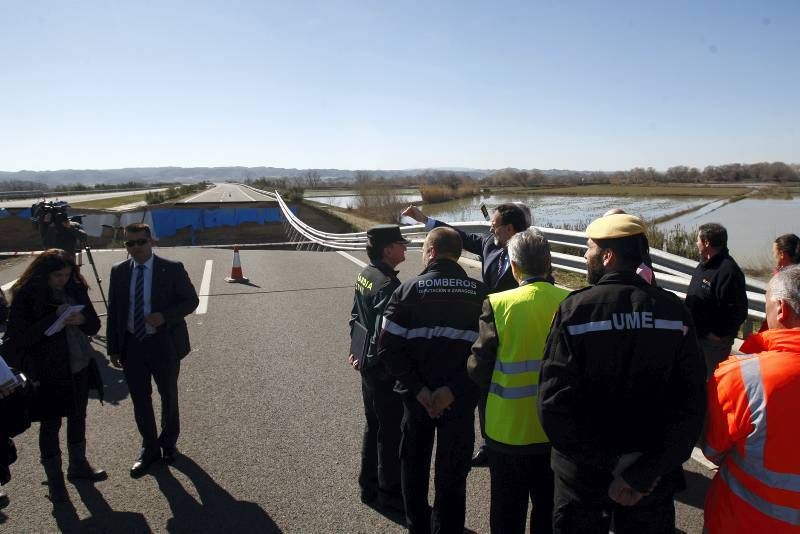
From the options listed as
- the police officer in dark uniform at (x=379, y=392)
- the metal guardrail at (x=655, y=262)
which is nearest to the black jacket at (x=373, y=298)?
the police officer in dark uniform at (x=379, y=392)

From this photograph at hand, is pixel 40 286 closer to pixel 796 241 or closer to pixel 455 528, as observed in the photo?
pixel 455 528

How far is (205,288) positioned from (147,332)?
6832 mm

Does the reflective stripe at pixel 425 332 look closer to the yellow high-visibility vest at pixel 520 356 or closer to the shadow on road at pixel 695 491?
the yellow high-visibility vest at pixel 520 356

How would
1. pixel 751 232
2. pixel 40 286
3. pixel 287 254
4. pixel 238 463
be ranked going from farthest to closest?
pixel 751 232 < pixel 287 254 < pixel 238 463 < pixel 40 286

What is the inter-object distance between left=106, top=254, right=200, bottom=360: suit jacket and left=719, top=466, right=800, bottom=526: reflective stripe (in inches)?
147

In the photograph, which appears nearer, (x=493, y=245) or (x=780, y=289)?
(x=780, y=289)

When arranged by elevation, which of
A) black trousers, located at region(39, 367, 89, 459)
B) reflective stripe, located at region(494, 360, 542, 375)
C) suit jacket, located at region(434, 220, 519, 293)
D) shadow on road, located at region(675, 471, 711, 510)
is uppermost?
suit jacket, located at region(434, 220, 519, 293)

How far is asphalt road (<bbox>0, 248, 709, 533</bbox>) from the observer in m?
3.59

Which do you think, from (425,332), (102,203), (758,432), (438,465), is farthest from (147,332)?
(102,203)

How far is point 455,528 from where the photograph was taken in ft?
10.5

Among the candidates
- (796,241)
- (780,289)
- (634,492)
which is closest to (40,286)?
(634,492)

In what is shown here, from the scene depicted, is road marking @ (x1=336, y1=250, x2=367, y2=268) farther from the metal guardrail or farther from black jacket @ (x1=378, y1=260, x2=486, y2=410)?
black jacket @ (x1=378, y1=260, x2=486, y2=410)

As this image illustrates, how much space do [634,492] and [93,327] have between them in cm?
369

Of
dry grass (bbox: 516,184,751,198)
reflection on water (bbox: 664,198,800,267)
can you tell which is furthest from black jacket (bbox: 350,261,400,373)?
dry grass (bbox: 516,184,751,198)
